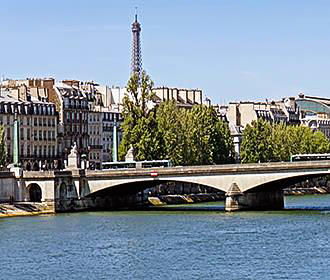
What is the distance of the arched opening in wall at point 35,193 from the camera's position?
303 ft

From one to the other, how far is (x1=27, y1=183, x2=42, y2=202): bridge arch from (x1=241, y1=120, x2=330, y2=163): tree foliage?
36009 mm

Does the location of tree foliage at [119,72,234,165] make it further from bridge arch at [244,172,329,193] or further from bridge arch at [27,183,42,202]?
bridge arch at [244,172,329,193]

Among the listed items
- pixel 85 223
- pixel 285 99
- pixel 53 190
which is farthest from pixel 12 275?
pixel 285 99

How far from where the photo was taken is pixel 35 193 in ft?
Answer: 306

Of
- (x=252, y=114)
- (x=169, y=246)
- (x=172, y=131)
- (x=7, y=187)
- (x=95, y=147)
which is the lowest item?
(x=169, y=246)

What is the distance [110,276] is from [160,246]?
1043 centimetres

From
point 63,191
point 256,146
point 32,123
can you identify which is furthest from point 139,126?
point 256,146

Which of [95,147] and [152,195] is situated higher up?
[95,147]

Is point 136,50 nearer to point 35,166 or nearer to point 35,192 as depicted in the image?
point 35,166

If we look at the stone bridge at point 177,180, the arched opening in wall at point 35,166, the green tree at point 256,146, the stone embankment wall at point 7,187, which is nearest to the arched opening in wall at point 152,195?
the stone bridge at point 177,180

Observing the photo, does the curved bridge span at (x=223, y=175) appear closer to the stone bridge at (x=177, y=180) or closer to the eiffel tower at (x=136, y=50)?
the stone bridge at (x=177, y=180)

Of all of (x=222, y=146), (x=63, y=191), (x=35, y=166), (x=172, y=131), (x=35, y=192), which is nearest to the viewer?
(x=63, y=191)

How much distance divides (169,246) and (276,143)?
230 ft

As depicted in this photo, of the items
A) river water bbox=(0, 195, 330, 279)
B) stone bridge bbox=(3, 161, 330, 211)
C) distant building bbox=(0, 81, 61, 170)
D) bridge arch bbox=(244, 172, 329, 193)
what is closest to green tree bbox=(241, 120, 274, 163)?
distant building bbox=(0, 81, 61, 170)
